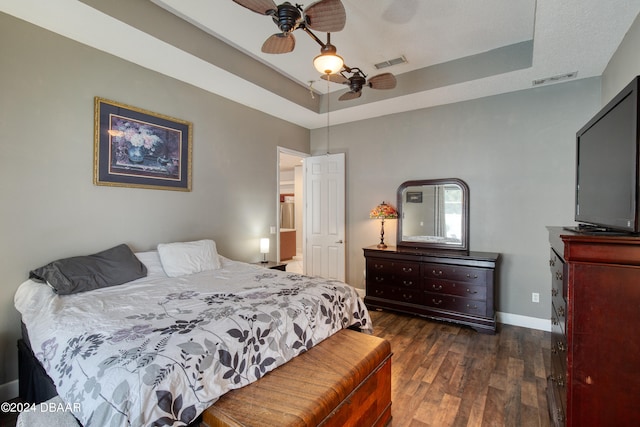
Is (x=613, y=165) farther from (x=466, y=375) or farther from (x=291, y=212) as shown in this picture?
(x=291, y=212)

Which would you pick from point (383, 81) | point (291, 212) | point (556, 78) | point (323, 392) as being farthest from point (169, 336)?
point (291, 212)

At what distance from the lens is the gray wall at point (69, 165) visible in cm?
218

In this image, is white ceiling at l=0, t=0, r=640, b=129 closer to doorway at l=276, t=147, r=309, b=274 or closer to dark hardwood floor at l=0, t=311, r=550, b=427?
doorway at l=276, t=147, r=309, b=274

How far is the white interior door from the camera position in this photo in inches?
187

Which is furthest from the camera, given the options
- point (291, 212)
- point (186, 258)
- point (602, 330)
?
point (291, 212)

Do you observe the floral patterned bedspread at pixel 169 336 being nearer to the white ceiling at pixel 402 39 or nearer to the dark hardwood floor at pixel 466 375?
the dark hardwood floor at pixel 466 375

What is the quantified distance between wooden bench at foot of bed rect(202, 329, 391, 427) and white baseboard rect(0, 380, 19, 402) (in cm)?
202

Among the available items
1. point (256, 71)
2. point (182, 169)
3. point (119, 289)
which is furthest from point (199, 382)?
point (256, 71)

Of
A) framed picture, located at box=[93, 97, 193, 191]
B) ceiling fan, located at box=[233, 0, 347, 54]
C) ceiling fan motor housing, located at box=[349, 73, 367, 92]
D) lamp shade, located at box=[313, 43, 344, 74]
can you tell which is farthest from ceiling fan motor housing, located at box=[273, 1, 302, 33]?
framed picture, located at box=[93, 97, 193, 191]

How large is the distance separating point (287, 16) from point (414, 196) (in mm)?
2929

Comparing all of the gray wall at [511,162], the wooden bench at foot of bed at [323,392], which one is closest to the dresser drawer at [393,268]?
the gray wall at [511,162]

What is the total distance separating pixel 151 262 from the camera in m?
2.76

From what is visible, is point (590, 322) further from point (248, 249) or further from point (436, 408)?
point (248, 249)

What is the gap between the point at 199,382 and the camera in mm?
1285
